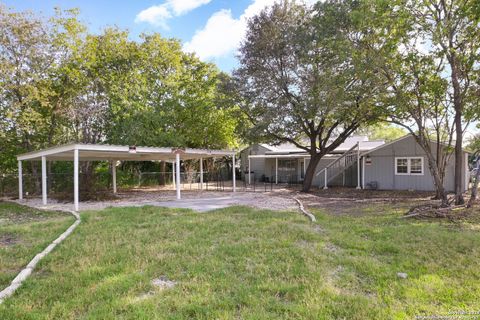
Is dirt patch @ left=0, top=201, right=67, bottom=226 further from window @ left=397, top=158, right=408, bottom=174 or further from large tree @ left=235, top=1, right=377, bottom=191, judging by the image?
window @ left=397, top=158, right=408, bottom=174

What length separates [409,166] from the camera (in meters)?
16.2

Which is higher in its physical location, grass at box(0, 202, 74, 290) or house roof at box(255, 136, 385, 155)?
house roof at box(255, 136, 385, 155)

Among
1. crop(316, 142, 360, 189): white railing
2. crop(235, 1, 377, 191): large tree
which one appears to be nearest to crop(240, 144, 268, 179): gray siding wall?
crop(316, 142, 360, 189): white railing

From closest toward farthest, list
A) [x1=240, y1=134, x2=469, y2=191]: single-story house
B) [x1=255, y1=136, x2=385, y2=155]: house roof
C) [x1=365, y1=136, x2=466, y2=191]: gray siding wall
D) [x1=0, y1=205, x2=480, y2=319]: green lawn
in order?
[x1=0, y1=205, x2=480, y2=319]: green lawn < [x1=365, y1=136, x2=466, y2=191]: gray siding wall < [x1=240, y1=134, x2=469, y2=191]: single-story house < [x1=255, y1=136, x2=385, y2=155]: house roof

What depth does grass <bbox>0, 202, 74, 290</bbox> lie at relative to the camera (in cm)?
440

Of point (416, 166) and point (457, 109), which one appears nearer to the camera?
point (457, 109)

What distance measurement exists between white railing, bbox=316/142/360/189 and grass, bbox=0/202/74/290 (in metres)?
14.1

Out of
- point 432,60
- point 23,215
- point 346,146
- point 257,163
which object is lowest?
point 23,215

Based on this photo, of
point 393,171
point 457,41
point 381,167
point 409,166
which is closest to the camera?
point 457,41

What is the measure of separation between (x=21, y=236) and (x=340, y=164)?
54.5 ft

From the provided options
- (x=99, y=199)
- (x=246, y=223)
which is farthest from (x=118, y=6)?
(x=246, y=223)

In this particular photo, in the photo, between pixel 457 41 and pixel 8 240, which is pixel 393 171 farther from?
pixel 8 240

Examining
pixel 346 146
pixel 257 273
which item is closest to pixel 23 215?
pixel 257 273

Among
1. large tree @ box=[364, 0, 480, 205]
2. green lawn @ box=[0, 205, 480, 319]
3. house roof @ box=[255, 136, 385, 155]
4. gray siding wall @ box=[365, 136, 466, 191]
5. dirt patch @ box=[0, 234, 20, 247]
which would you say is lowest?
dirt patch @ box=[0, 234, 20, 247]
